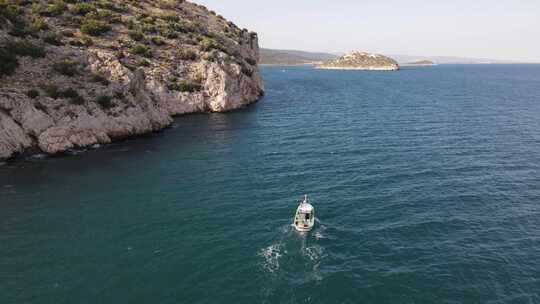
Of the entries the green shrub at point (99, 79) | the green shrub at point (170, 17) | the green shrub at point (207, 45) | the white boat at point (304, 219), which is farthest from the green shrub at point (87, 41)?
the white boat at point (304, 219)

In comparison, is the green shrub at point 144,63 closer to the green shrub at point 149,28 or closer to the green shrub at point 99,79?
the green shrub at point 99,79

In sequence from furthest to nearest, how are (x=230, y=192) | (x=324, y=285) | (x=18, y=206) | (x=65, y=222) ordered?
(x=230, y=192) < (x=18, y=206) < (x=65, y=222) < (x=324, y=285)

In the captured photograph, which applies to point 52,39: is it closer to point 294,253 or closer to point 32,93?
point 32,93

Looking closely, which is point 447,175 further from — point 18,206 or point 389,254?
point 18,206

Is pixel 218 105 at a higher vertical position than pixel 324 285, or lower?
higher

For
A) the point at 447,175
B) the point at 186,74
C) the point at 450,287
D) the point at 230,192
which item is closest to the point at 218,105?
the point at 186,74

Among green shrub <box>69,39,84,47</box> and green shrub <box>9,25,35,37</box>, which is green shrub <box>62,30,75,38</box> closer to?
green shrub <box>69,39,84,47</box>

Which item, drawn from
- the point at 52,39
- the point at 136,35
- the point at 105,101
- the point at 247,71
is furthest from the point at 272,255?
the point at 247,71

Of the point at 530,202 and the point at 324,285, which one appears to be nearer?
the point at 324,285
